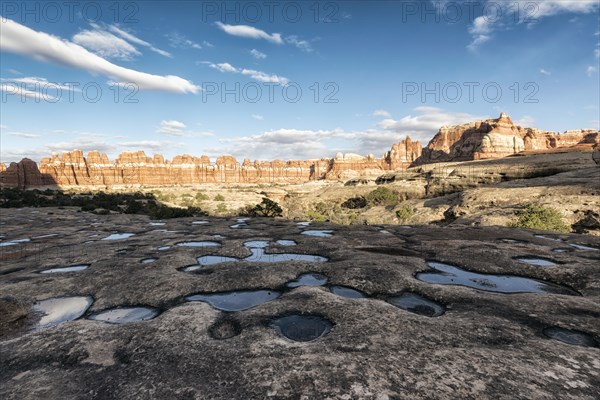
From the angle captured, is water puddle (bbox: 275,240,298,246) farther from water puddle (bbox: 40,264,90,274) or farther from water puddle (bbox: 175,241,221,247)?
water puddle (bbox: 40,264,90,274)

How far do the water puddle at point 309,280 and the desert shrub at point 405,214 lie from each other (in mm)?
24331

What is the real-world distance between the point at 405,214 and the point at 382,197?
15.3m

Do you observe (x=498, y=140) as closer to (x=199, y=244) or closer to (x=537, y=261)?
(x=537, y=261)

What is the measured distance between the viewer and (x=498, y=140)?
4884 inches

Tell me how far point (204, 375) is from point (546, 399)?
3.28 m

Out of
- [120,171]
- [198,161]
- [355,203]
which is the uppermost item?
[198,161]

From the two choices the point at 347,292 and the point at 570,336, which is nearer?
the point at 570,336

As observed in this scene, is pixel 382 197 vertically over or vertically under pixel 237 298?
under

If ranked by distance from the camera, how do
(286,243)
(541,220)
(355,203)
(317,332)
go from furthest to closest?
(355,203), (541,220), (286,243), (317,332)

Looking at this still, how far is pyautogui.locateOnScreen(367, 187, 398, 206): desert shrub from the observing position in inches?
1738

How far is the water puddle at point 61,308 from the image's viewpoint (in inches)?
192

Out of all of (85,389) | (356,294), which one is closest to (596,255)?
(356,294)

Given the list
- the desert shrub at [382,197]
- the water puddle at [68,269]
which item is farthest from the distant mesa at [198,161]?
the water puddle at [68,269]

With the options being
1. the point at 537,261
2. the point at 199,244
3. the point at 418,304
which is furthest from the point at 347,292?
the point at 199,244
